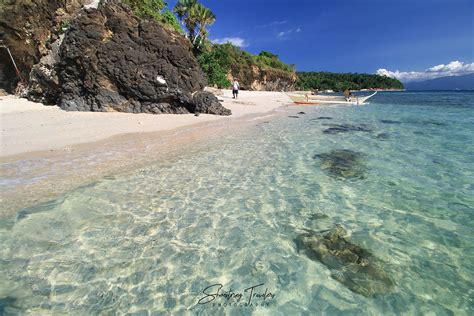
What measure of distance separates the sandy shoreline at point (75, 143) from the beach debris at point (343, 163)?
4138mm

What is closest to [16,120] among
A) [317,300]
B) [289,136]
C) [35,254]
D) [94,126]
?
[94,126]

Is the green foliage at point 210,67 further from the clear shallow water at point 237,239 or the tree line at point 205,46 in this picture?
the clear shallow water at point 237,239

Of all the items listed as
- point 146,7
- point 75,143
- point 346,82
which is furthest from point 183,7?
point 346,82

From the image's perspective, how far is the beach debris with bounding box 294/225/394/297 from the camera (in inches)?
110

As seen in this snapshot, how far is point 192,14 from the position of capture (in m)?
34.9

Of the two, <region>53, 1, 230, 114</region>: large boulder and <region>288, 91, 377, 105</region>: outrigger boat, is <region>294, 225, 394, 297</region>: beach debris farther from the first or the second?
<region>288, 91, 377, 105</region>: outrigger boat

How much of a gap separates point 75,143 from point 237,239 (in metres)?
7.46

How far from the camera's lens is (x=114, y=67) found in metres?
13.6

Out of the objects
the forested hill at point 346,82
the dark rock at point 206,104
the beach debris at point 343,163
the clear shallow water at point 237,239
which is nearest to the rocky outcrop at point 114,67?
the dark rock at point 206,104

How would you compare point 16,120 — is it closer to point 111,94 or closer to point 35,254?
point 111,94

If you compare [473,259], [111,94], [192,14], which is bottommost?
[473,259]

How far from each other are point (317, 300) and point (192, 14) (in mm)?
38920

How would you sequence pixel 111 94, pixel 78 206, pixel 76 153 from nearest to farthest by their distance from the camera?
pixel 78 206
pixel 76 153
pixel 111 94

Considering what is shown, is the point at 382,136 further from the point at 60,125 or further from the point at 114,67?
the point at 114,67
